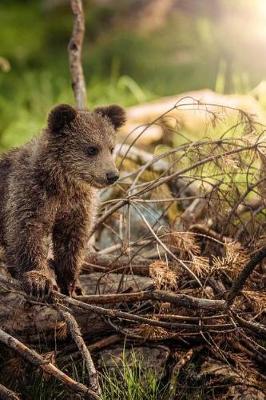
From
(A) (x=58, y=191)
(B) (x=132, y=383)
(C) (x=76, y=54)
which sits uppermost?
(C) (x=76, y=54)

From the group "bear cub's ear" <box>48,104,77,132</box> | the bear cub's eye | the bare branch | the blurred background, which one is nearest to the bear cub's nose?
the bear cub's eye

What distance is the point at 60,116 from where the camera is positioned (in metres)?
4.30

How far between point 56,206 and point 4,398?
965 mm

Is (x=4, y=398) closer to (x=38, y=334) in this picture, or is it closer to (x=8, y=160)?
(x=38, y=334)

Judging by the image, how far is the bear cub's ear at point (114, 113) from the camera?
15.0 feet

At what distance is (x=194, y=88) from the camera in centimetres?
1051

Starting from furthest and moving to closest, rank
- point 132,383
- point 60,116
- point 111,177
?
point 60,116 → point 111,177 → point 132,383

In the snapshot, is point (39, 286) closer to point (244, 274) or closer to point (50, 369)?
point (50, 369)

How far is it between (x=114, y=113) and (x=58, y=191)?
0.61m

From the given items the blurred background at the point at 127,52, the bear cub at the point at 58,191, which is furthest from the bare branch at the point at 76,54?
the blurred background at the point at 127,52

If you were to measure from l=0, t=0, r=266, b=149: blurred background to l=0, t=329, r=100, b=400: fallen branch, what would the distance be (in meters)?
5.06

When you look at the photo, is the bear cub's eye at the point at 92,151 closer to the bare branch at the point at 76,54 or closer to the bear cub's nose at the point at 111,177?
the bear cub's nose at the point at 111,177

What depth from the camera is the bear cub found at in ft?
13.7

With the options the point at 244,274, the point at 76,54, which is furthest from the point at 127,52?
the point at 244,274
